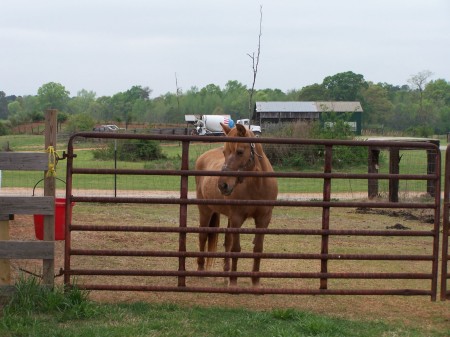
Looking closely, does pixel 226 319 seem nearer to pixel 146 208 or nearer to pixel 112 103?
pixel 146 208

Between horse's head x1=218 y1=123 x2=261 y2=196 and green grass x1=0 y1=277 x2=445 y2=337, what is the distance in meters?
1.23

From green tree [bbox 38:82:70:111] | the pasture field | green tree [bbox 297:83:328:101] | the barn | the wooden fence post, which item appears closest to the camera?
the pasture field

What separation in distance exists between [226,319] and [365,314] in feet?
4.65

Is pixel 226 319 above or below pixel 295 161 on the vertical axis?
below

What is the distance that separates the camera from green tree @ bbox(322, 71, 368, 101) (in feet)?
232

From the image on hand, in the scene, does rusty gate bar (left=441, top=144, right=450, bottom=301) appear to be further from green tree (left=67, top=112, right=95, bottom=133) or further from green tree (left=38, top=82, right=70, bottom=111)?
green tree (left=38, top=82, right=70, bottom=111)

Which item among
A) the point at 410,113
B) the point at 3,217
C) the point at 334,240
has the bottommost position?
the point at 334,240

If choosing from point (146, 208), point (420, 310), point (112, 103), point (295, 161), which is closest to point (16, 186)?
point (146, 208)

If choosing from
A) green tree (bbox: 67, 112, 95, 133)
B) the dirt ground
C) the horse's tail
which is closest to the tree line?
green tree (bbox: 67, 112, 95, 133)

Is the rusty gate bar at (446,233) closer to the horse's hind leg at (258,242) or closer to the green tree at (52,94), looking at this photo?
the horse's hind leg at (258,242)

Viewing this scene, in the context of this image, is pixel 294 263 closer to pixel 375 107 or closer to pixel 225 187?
pixel 225 187

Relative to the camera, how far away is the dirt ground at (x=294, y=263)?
254 inches

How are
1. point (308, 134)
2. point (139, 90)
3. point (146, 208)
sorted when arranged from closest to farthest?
point (146, 208)
point (308, 134)
point (139, 90)

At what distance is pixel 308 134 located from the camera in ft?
82.3
